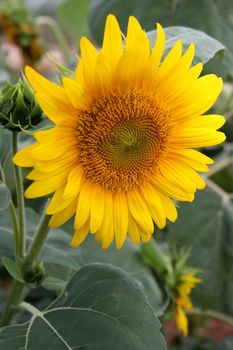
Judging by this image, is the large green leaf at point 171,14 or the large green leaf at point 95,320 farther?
the large green leaf at point 171,14

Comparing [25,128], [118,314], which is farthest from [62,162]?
[118,314]

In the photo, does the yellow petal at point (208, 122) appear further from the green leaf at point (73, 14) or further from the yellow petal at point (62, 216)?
the green leaf at point (73, 14)

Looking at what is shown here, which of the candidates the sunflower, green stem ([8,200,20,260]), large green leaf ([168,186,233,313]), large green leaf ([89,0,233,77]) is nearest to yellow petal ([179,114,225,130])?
the sunflower

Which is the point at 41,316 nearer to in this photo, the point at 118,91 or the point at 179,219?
the point at 118,91

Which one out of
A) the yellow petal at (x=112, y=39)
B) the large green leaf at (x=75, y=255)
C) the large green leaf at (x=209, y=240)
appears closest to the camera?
the yellow petal at (x=112, y=39)

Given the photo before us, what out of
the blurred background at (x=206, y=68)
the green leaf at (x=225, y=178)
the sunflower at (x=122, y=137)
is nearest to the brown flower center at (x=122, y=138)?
the sunflower at (x=122, y=137)

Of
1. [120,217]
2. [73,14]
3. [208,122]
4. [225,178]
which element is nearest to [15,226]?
[120,217]
